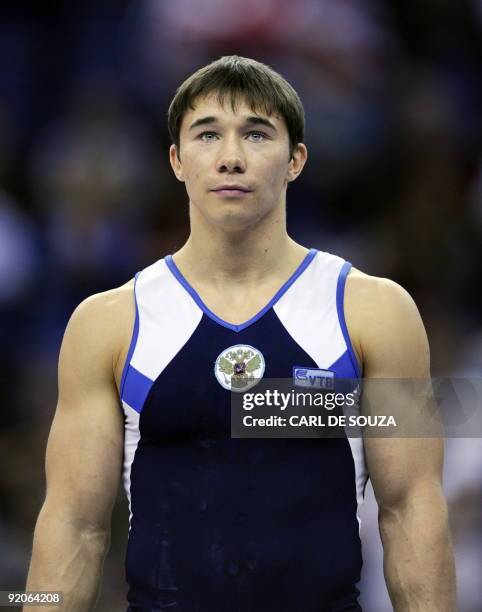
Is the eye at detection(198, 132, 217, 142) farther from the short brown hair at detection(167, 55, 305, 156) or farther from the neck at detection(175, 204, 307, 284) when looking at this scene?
the neck at detection(175, 204, 307, 284)

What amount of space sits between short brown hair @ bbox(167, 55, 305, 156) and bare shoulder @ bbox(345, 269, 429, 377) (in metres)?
0.68

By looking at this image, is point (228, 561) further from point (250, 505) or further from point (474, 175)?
point (474, 175)

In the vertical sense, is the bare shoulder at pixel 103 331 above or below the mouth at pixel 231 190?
below

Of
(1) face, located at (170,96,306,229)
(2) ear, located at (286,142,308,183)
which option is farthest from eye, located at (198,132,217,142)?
(2) ear, located at (286,142,308,183)

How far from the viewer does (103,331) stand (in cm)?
431

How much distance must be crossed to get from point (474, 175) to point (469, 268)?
2.28 ft

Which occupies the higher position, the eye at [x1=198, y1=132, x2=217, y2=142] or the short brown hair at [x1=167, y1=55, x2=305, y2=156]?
the short brown hair at [x1=167, y1=55, x2=305, y2=156]

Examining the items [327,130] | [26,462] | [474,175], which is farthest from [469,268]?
[26,462]

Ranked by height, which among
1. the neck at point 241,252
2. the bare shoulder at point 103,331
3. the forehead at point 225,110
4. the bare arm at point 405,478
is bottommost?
the bare arm at point 405,478

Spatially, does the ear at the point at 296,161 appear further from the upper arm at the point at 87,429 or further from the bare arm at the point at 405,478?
the upper arm at the point at 87,429

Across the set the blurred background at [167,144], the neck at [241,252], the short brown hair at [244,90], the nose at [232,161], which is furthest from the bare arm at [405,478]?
the blurred background at [167,144]

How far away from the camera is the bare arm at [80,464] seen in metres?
4.28

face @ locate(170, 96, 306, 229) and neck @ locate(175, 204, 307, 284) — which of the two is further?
neck @ locate(175, 204, 307, 284)

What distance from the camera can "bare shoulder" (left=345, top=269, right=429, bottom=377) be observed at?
420 cm
